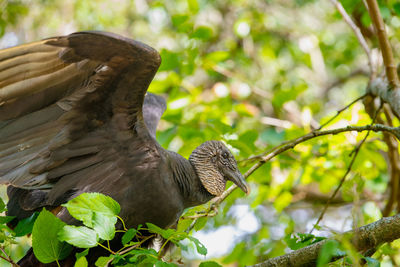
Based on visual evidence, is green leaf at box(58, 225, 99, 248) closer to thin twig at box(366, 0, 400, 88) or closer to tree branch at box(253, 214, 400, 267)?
tree branch at box(253, 214, 400, 267)

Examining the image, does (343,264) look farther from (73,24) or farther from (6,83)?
(73,24)

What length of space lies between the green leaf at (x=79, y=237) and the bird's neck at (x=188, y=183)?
1.34m

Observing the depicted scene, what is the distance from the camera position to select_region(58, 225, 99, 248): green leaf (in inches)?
78.7

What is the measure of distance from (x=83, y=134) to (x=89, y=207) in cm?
123

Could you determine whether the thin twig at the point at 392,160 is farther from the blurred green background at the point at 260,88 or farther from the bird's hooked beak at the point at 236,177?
the bird's hooked beak at the point at 236,177

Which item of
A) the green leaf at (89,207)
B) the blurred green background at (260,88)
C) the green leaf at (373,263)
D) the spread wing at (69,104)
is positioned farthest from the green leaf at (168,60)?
the green leaf at (373,263)

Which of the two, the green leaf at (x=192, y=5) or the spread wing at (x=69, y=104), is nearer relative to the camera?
the spread wing at (x=69, y=104)

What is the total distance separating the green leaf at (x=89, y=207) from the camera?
2.04 metres

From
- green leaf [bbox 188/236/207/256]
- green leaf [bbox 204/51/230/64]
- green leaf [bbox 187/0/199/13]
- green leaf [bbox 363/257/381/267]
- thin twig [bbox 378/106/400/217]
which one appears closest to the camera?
green leaf [bbox 363/257/381/267]

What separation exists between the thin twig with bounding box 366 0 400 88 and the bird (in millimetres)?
1177

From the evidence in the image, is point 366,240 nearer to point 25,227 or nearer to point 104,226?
point 104,226

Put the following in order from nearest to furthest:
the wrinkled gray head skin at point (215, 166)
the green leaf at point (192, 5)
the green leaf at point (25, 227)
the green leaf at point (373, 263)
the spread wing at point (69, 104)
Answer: the green leaf at point (373, 263) < the green leaf at point (25, 227) < the spread wing at point (69, 104) < the wrinkled gray head skin at point (215, 166) < the green leaf at point (192, 5)

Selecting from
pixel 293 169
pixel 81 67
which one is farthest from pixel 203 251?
pixel 293 169

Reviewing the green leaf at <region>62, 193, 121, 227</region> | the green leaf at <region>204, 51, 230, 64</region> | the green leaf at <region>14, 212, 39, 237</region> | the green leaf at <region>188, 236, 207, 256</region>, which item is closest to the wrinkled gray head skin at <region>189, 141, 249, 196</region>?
the green leaf at <region>204, 51, 230, 64</region>
